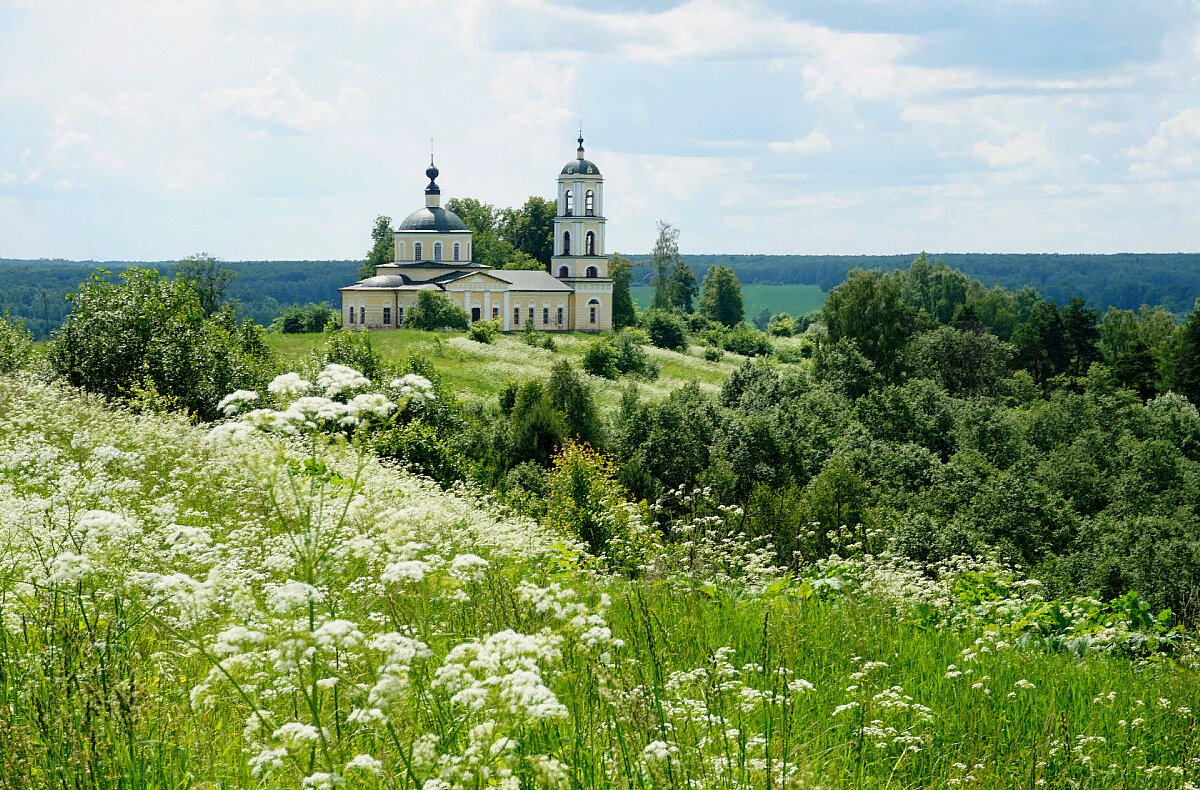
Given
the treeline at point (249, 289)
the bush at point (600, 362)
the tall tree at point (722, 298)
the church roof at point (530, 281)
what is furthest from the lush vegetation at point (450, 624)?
the treeline at point (249, 289)

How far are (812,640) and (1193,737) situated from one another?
6.13 ft

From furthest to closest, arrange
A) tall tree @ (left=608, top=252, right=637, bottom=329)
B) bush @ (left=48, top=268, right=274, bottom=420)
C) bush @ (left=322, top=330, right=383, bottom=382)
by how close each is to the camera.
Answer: tall tree @ (left=608, top=252, right=637, bottom=329), bush @ (left=322, top=330, right=383, bottom=382), bush @ (left=48, top=268, right=274, bottom=420)

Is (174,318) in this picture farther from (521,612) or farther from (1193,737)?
(1193,737)

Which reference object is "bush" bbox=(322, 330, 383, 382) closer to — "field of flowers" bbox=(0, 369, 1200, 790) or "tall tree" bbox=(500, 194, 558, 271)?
"field of flowers" bbox=(0, 369, 1200, 790)

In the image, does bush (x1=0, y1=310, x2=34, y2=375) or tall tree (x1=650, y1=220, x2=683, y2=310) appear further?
tall tree (x1=650, y1=220, x2=683, y2=310)

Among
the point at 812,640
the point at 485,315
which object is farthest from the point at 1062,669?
the point at 485,315

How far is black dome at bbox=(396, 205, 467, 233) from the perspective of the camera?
246ft

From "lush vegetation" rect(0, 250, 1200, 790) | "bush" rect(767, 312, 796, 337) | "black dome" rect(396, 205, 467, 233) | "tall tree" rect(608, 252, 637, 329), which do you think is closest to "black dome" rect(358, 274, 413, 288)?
"black dome" rect(396, 205, 467, 233)

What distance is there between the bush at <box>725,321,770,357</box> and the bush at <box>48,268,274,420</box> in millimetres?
56956

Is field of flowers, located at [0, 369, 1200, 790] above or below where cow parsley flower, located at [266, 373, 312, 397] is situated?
below

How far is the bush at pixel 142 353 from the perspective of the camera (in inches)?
709

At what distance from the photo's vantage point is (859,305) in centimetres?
5091

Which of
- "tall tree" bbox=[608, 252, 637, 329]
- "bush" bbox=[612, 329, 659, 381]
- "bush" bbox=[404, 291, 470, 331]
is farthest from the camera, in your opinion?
"tall tree" bbox=[608, 252, 637, 329]

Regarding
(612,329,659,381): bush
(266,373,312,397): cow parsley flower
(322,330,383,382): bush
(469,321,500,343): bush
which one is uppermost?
(266,373,312,397): cow parsley flower
